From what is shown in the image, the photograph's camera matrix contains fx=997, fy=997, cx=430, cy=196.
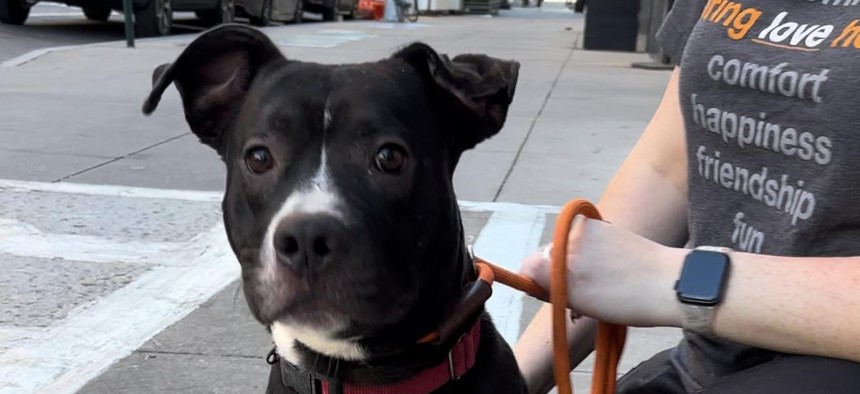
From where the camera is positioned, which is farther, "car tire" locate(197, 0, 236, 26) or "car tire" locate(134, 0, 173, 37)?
"car tire" locate(197, 0, 236, 26)

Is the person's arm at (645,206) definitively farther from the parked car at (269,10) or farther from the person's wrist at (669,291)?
the parked car at (269,10)

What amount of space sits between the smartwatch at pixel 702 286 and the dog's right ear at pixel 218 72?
107cm

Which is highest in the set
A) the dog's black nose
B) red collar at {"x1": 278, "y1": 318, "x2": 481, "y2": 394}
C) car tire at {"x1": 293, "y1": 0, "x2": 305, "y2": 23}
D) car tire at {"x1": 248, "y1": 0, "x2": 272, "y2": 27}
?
the dog's black nose

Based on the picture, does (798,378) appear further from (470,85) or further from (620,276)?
(470,85)

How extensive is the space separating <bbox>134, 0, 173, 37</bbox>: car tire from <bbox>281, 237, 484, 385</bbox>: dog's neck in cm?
1470

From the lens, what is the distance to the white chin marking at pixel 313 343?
2016 mm

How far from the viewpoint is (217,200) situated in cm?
550

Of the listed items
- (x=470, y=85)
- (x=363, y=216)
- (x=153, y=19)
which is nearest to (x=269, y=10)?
(x=153, y=19)

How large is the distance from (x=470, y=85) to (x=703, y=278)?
2.13 ft

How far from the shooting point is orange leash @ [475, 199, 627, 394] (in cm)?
192

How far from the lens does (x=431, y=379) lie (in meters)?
2.08

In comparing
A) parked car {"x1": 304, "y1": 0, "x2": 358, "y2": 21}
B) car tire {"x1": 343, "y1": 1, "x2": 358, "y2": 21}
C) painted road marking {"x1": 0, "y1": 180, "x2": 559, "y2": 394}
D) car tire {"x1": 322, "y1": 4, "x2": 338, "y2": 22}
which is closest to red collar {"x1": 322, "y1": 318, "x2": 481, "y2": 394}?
painted road marking {"x1": 0, "y1": 180, "x2": 559, "y2": 394}

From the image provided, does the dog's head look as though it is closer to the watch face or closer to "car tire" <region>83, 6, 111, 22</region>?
the watch face

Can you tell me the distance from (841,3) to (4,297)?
10.8ft
